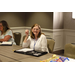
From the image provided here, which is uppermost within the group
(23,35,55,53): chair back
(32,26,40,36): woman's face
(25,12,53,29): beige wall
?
(25,12,53,29): beige wall

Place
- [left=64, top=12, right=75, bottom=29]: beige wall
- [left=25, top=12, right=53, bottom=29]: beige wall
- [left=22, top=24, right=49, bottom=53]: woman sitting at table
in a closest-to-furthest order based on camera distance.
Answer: [left=22, top=24, right=49, bottom=53]: woman sitting at table < [left=64, top=12, right=75, bottom=29]: beige wall < [left=25, top=12, right=53, bottom=29]: beige wall

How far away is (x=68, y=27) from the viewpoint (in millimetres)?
5594

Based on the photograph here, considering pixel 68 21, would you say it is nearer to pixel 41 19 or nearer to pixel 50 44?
pixel 41 19

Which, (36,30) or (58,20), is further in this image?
(58,20)

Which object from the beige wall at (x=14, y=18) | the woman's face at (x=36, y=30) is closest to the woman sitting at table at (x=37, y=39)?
the woman's face at (x=36, y=30)

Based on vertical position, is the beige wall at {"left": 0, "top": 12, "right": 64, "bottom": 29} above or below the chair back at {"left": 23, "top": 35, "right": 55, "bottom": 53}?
above

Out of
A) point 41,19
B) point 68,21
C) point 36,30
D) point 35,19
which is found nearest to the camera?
point 36,30

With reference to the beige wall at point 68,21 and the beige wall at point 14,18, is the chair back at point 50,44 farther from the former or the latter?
the beige wall at point 14,18

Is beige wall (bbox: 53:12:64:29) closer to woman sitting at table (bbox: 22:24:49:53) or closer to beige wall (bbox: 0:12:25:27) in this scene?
beige wall (bbox: 0:12:25:27)

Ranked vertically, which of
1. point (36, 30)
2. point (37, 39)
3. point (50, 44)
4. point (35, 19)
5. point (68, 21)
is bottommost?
point (50, 44)

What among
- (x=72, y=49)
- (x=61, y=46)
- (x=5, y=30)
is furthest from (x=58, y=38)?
(x=72, y=49)

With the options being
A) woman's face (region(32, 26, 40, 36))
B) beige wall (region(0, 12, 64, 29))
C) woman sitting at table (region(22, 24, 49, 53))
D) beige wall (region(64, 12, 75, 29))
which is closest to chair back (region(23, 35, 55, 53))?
woman sitting at table (region(22, 24, 49, 53))

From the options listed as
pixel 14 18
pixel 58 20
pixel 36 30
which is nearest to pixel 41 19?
pixel 58 20

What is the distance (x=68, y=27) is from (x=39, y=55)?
3.57 meters
